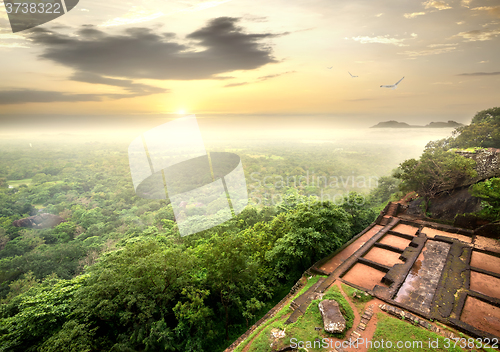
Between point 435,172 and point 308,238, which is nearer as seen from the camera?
point 308,238

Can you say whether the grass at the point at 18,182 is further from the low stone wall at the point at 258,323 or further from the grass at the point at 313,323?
the grass at the point at 313,323

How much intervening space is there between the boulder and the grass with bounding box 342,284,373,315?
99 centimetres

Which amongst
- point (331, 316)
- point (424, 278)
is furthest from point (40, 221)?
point (424, 278)

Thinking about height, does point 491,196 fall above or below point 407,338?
above

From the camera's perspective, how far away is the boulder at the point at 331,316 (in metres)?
6.80

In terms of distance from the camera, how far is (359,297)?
836cm

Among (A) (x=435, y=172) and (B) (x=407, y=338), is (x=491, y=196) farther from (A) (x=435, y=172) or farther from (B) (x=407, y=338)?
(B) (x=407, y=338)

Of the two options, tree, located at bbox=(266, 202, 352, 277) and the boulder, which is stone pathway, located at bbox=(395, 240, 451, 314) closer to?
the boulder

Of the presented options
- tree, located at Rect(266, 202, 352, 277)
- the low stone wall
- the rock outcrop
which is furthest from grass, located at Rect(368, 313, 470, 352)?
the rock outcrop

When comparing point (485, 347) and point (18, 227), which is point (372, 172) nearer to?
point (485, 347)

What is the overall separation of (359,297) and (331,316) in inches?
76.1

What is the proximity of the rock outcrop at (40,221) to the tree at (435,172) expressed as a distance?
4612 cm

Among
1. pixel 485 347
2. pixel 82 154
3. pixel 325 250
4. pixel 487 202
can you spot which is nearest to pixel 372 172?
pixel 487 202

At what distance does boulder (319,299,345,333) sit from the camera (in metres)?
6.80
